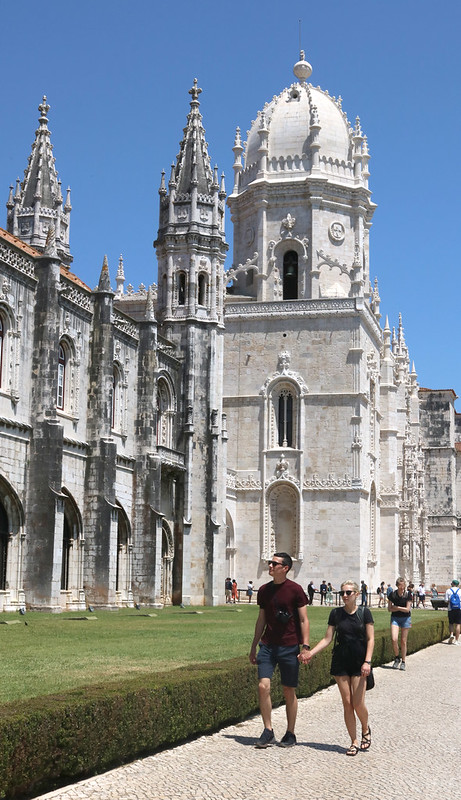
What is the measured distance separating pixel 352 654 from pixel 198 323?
34.7 m

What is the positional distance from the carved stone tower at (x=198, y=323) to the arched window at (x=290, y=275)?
13666 millimetres

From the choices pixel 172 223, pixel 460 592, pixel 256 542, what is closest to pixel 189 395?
pixel 172 223

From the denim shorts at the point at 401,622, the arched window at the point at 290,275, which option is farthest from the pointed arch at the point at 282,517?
the denim shorts at the point at 401,622

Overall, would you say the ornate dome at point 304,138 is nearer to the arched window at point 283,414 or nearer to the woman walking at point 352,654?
the arched window at point 283,414

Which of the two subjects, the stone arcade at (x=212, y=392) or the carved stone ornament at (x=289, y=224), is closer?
the stone arcade at (x=212, y=392)

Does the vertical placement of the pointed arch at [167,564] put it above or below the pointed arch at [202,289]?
below

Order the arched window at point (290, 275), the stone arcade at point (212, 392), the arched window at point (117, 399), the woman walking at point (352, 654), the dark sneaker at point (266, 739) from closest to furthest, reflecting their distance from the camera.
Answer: the dark sneaker at point (266, 739) → the woman walking at point (352, 654) → the stone arcade at point (212, 392) → the arched window at point (117, 399) → the arched window at point (290, 275)

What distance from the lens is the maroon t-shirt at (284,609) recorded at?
1126 centimetres

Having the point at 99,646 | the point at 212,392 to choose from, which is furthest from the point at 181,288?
the point at 99,646

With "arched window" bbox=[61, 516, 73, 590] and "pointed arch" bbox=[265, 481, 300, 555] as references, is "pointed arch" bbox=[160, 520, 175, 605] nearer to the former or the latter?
"arched window" bbox=[61, 516, 73, 590]

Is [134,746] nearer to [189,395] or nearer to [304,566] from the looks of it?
[189,395]

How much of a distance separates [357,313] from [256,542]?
13764 millimetres

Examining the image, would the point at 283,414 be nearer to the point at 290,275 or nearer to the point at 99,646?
the point at 290,275

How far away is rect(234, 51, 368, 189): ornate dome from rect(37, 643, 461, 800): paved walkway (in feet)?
163
